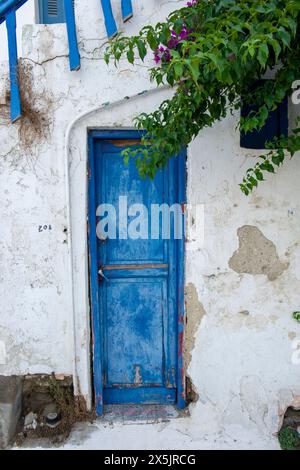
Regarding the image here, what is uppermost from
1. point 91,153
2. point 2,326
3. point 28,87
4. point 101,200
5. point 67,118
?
point 28,87

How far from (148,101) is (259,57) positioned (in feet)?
4.27

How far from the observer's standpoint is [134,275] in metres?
3.20

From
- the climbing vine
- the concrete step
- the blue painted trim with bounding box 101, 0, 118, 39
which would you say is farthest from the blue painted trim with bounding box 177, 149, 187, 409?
the concrete step

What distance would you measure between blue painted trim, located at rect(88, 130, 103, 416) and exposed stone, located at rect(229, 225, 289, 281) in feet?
3.34

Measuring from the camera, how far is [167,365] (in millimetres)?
3289

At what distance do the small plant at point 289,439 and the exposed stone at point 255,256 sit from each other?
1.10 meters

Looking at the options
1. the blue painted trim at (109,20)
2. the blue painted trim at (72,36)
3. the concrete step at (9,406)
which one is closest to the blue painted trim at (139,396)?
the concrete step at (9,406)

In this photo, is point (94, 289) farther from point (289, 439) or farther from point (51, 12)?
point (51, 12)

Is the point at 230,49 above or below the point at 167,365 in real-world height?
above

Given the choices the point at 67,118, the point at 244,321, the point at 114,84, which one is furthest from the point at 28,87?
the point at 244,321

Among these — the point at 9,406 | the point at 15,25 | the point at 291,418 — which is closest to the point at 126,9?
the point at 15,25

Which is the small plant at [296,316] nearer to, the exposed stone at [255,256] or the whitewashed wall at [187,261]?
the whitewashed wall at [187,261]

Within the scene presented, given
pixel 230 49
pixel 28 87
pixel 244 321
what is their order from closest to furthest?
pixel 230 49
pixel 28 87
pixel 244 321
